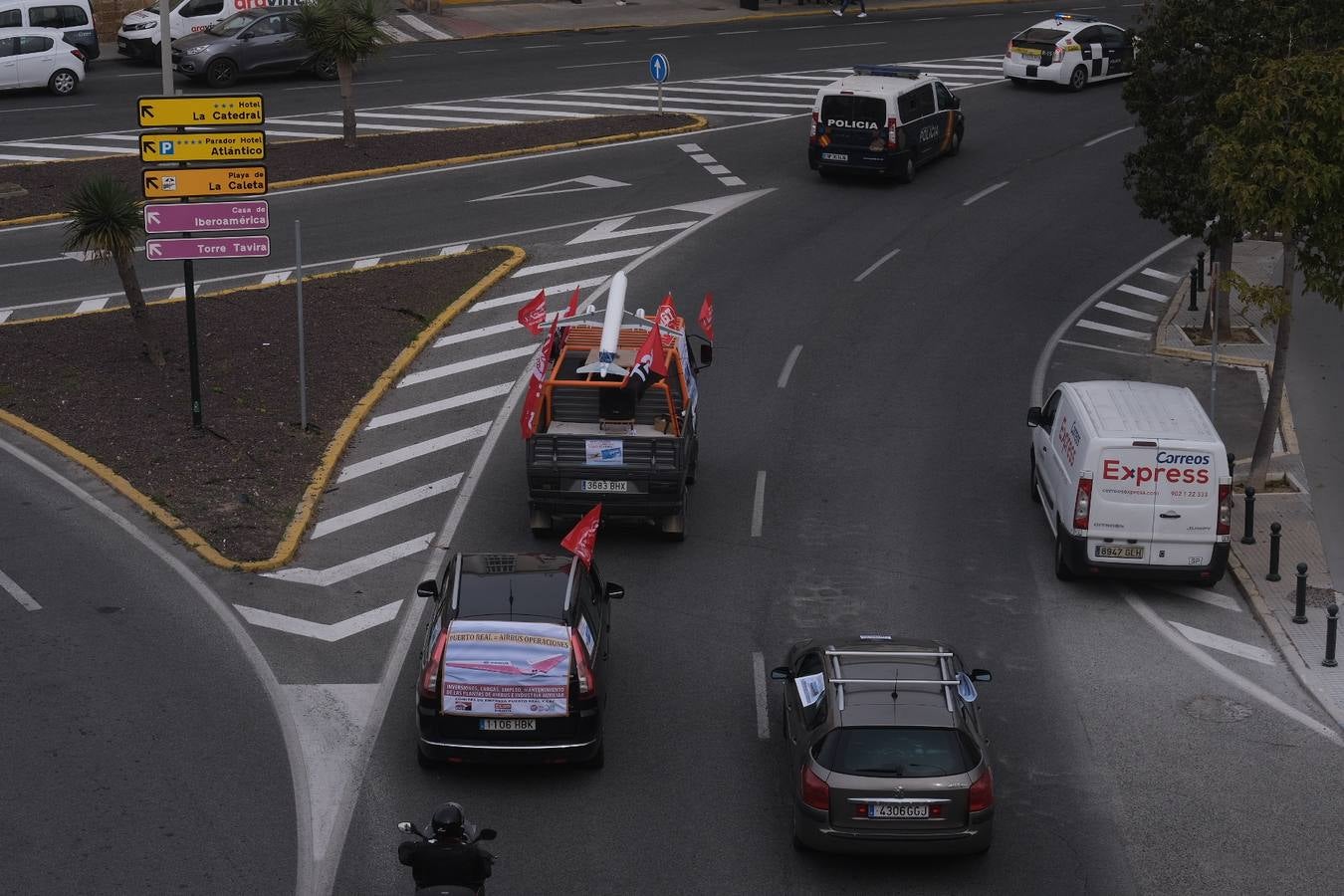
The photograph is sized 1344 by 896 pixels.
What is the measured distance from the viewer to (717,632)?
56.7 feet

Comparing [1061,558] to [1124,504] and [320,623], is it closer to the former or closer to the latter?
[1124,504]

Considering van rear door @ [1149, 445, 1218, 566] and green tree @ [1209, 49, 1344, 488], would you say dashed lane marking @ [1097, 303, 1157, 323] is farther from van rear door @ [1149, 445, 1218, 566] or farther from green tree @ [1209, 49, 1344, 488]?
van rear door @ [1149, 445, 1218, 566]

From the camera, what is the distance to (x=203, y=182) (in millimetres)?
21000

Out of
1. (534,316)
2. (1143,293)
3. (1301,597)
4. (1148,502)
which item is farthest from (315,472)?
(1143,293)

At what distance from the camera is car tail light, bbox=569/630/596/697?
14016 mm

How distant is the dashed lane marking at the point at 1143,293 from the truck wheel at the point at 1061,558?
40.0ft

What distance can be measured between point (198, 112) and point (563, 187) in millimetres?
13921

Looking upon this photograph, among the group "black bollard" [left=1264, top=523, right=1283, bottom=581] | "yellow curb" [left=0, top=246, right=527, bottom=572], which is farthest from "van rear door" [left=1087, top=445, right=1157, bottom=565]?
"yellow curb" [left=0, top=246, right=527, bottom=572]

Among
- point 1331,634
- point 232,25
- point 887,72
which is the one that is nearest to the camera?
point 1331,634

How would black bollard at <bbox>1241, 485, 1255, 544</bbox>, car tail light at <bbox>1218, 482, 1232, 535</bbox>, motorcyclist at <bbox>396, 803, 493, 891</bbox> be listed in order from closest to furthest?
1. motorcyclist at <bbox>396, 803, 493, 891</bbox>
2. car tail light at <bbox>1218, 482, 1232, 535</bbox>
3. black bollard at <bbox>1241, 485, 1255, 544</bbox>

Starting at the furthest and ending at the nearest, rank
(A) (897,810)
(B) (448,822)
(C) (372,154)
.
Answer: (C) (372,154)
(A) (897,810)
(B) (448,822)

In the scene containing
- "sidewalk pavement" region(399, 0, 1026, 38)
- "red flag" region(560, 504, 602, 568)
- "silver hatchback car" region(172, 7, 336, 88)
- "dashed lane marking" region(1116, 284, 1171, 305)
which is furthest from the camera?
"sidewalk pavement" region(399, 0, 1026, 38)

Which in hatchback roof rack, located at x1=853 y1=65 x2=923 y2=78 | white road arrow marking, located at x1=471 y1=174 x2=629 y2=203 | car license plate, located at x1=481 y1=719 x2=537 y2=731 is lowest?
car license plate, located at x1=481 y1=719 x2=537 y2=731

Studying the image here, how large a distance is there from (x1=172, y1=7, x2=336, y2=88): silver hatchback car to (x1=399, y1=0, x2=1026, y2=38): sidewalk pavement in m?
8.60
